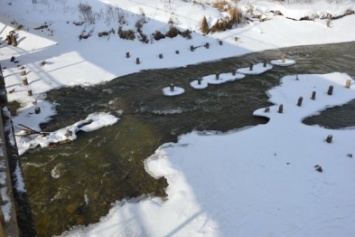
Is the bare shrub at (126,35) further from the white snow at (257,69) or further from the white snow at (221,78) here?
the white snow at (257,69)

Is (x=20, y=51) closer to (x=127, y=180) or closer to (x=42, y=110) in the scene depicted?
(x=42, y=110)

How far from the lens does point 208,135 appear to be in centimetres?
943

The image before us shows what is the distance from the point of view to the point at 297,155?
8500mm

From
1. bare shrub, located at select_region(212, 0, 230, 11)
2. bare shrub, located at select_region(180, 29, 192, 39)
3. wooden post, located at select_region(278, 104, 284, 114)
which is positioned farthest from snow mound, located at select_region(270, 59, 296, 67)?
bare shrub, located at select_region(212, 0, 230, 11)

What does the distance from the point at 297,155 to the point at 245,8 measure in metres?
12.3

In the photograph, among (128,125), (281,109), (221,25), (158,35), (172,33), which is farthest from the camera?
(221,25)

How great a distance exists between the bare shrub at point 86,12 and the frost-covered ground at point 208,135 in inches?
7.4

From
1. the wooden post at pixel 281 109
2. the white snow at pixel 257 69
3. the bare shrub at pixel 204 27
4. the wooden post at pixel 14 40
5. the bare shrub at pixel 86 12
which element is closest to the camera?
the wooden post at pixel 281 109

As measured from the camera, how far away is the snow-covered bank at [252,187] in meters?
6.50

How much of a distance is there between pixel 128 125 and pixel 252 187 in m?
4.06

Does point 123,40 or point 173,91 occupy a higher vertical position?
point 123,40

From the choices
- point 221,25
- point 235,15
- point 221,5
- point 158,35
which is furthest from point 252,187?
point 221,5

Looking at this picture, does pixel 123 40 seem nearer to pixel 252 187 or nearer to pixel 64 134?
pixel 64 134

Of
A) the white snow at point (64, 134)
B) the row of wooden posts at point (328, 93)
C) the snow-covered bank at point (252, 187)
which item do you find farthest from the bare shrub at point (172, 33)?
the snow-covered bank at point (252, 187)
